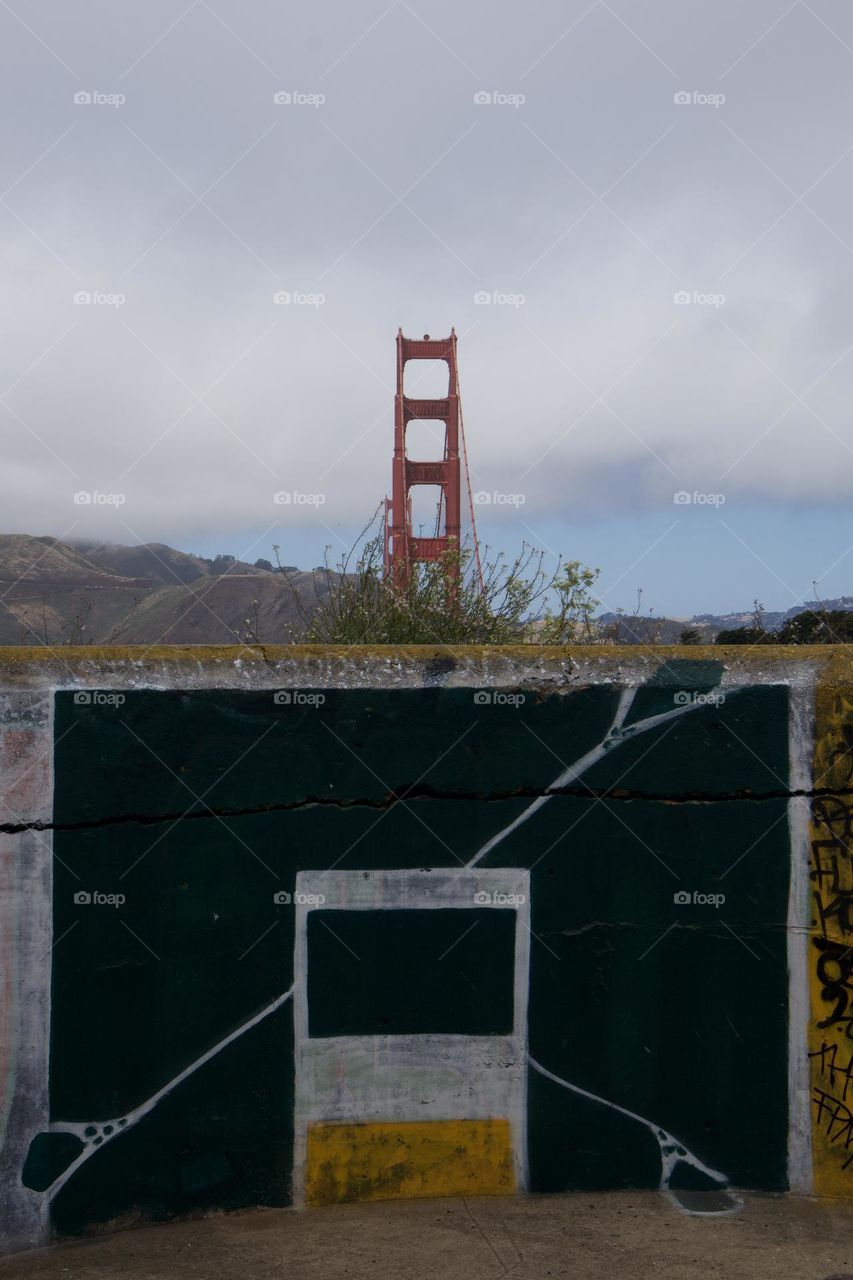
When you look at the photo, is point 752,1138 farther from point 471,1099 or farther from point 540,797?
point 540,797

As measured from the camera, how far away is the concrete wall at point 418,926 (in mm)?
2957

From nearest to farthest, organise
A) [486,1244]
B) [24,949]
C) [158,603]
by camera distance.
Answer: [486,1244] → [24,949] → [158,603]

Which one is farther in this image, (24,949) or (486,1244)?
(24,949)

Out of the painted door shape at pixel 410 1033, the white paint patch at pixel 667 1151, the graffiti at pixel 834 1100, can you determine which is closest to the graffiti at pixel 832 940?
the graffiti at pixel 834 1100

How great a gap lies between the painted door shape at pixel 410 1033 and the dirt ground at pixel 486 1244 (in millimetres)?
A: 113

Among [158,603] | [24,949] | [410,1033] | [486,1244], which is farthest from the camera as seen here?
[158,603]

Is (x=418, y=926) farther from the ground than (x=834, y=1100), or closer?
farther from the ground

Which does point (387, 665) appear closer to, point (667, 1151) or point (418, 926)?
point (418, 926)

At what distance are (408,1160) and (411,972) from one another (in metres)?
0.53

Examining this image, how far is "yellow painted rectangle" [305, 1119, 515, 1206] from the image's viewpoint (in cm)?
298

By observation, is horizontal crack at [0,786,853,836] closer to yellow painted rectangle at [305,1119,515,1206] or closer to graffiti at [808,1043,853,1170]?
graffiti at [808,1043,853,1170]

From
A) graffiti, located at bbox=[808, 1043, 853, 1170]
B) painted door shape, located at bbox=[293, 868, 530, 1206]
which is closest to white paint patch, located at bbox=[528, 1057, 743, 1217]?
painted door shape, located at bbox=[293, 868, 530, 1206]

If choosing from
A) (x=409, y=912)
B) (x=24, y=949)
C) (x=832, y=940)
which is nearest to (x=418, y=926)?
(x=409, y=912)

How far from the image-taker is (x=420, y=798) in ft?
10.1
